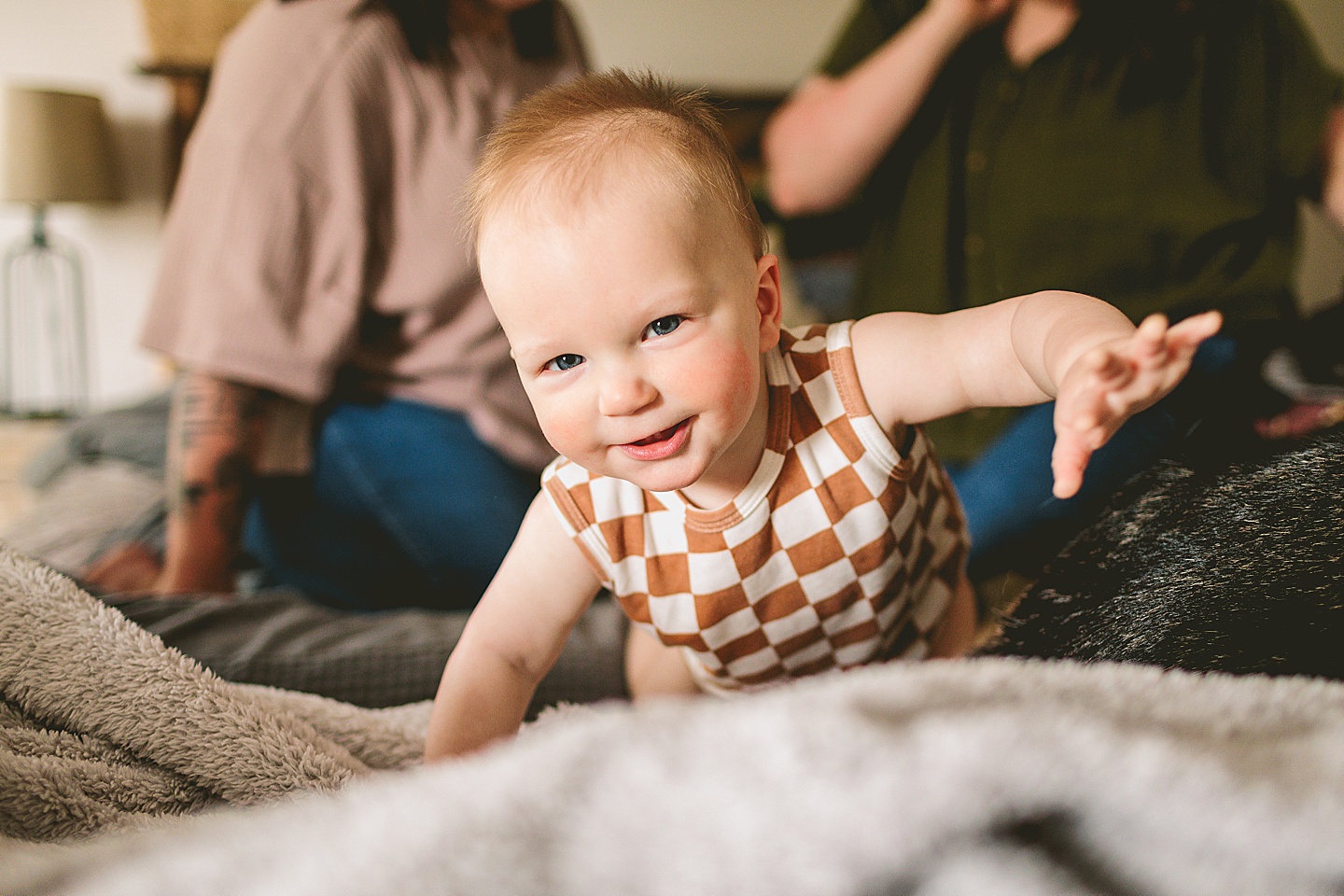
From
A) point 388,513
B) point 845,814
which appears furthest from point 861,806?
point 388,513

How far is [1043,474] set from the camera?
0.84m

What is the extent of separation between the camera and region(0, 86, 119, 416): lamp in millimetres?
2293

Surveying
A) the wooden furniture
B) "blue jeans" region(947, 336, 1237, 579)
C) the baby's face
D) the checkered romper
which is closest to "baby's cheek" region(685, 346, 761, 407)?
the baby's face

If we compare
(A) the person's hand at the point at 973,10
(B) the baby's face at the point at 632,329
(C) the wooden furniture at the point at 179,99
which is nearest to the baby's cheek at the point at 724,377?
(B) the baby's face at the point at 632,329

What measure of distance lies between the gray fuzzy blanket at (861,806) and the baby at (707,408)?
12cm

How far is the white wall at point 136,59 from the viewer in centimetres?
252

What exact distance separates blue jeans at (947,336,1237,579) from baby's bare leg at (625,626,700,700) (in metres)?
0.27

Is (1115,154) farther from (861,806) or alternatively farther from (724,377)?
(861,806)

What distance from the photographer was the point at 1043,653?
1.44ft

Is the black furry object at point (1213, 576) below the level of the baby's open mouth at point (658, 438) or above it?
below

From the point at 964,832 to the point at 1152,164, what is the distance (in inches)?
39.6

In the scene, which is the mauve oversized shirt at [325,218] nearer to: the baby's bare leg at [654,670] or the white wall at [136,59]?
the baby's bare leg at [654,670]

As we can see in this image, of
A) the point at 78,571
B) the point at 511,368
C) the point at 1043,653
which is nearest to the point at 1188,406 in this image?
the point at 1043,653

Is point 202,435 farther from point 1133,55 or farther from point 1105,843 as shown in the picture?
point 1133,55
